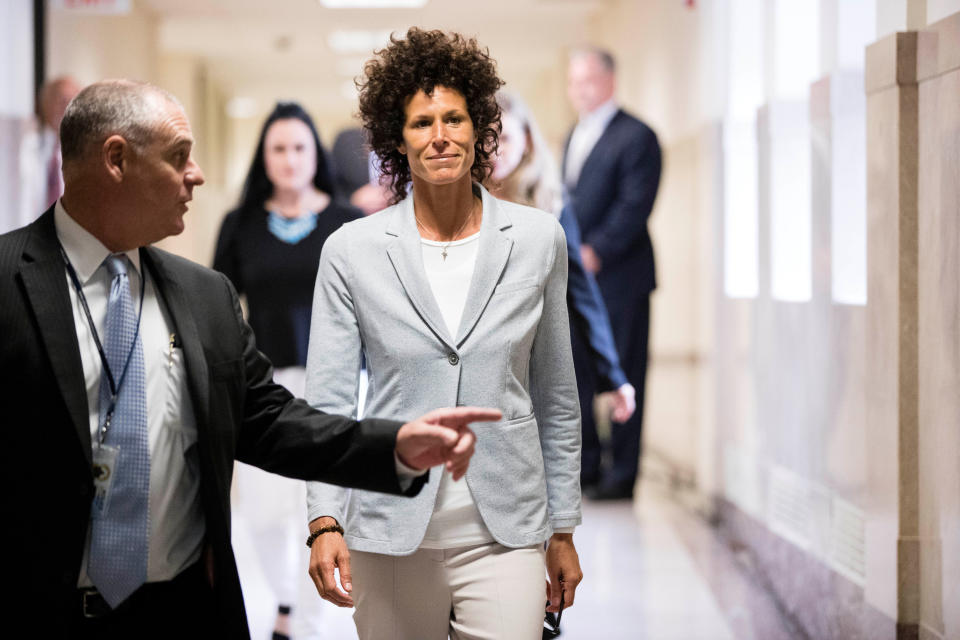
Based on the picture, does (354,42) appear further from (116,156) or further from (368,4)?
(116,156)

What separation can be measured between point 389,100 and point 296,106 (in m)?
2.40

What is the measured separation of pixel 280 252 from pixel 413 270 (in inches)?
87.1

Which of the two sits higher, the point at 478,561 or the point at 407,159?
the point at 407,159

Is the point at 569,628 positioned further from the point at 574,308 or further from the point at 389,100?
the point at 389,100

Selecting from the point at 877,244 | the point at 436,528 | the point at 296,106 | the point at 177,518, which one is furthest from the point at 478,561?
the point at 296,106

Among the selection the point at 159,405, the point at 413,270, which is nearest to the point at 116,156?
the point at 159,405

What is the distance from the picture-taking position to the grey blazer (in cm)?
218

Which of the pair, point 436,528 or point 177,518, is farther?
point 436,528

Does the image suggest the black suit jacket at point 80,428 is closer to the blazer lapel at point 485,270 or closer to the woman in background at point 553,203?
the blazer lapel at point 485,270

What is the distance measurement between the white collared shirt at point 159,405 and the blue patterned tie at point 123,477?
1.0 inches

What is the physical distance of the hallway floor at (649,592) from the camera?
4422 mm

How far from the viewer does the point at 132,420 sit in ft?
5.86

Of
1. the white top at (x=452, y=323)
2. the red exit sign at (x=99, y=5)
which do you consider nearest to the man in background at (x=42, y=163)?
the red exit sign at (x=99, y=5)

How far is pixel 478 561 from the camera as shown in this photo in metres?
2.20
